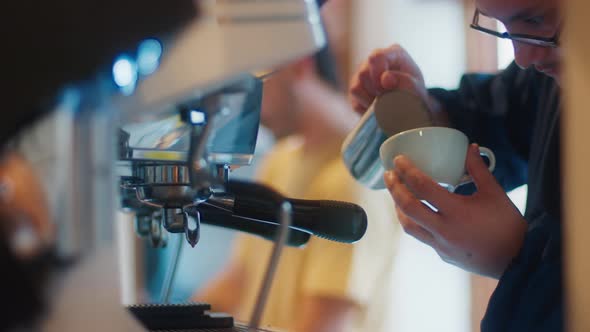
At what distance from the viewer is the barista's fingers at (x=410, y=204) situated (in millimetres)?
647

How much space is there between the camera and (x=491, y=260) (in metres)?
0.68

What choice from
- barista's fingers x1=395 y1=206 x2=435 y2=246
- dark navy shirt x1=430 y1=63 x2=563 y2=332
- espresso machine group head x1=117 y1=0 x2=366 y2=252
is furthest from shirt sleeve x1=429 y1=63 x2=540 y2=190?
espresso machine group head x1=117 y1=0 x2=366 y2=252

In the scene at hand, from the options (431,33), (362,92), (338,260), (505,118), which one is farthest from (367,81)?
(431,33)

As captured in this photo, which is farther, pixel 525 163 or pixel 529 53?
pixel 525 163

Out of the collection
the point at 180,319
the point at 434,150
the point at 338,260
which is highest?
the point at 434,150

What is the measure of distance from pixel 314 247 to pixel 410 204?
761 millimetres

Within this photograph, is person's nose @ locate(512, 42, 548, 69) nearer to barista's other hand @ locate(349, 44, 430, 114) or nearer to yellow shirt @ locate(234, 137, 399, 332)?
barista's other hand @ locate(349, 44, 430, 114)

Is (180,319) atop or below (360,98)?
below

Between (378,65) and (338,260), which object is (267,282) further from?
(338,260)

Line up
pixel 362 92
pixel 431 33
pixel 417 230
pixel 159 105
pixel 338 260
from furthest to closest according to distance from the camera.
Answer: pixel 431 33
pixel 338 260
pixel 362 92
pixel 417 230
pixel 159 105

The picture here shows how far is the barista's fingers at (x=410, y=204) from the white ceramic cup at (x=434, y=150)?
21mm

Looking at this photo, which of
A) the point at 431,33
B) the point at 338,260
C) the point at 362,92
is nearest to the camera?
the point at 362,92

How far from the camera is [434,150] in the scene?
65 centimetres

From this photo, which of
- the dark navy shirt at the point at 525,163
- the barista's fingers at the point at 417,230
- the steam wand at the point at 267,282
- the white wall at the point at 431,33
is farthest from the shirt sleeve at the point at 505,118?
the white wall at the point at 431,33
